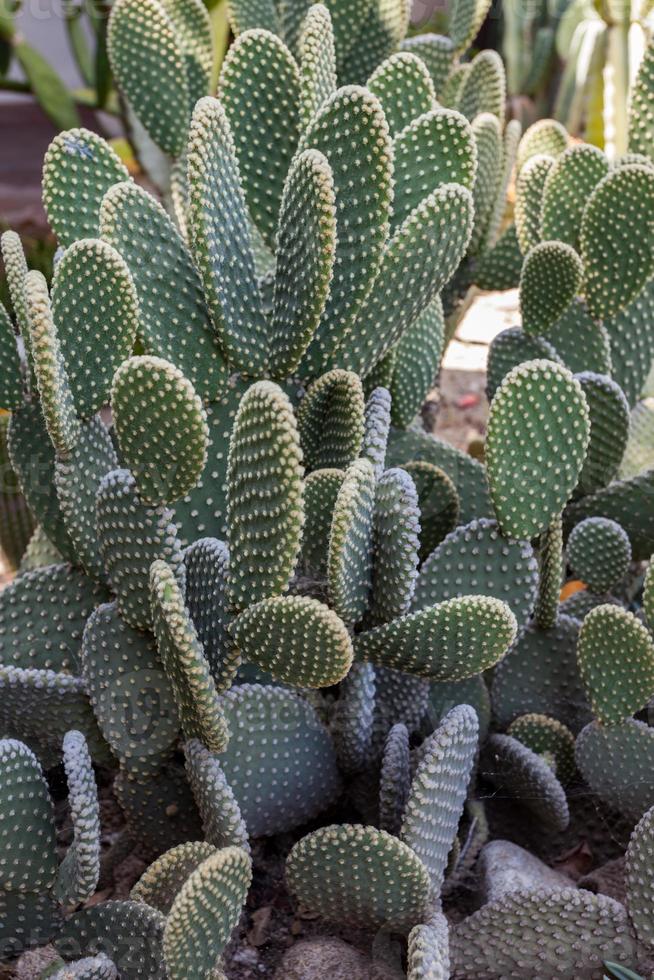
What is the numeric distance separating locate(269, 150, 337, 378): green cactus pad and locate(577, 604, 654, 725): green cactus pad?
0.52 metres

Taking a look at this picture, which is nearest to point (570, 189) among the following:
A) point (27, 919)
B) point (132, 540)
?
point (132, 540)

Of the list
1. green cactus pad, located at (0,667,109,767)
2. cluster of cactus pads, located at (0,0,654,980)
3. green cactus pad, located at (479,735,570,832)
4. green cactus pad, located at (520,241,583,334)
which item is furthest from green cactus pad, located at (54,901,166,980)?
green cactus pad, located at (520,241,583,334)

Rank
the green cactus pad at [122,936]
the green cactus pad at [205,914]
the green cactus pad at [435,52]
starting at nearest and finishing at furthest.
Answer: the green cactus pad at [205,914], the green cactus pad at [122,936], the green cactus pad at [435,52]

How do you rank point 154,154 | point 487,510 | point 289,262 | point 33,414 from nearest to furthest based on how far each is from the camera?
point 289,262 → point 33,414 → point 487,510 → point 154,154

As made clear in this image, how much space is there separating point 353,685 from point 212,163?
662 mm

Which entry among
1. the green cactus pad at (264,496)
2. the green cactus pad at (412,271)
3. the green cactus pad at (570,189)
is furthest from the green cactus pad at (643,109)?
the green cactus pad at (264,496)

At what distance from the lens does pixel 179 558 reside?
126 centimetres

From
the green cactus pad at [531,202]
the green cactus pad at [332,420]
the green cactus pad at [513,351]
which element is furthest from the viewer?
the green cactus pad at [531,202]

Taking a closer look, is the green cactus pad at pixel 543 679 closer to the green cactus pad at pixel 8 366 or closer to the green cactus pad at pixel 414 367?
the green cactus pad at pixel 414 367

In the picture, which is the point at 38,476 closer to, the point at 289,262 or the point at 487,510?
the point at 289,262

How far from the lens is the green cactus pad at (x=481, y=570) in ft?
4.56

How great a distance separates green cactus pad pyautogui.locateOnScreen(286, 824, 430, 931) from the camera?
3.92ft

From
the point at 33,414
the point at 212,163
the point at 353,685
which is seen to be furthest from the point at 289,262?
the point at 353,685

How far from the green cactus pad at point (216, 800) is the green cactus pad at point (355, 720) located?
216mm
